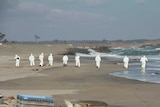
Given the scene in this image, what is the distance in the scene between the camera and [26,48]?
287 feet

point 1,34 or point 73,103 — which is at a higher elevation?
point 1,34

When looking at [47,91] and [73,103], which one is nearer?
[73,103]

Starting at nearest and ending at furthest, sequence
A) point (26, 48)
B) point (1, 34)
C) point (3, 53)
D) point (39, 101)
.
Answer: point (39, 101)
point (3, 53)
point (26, 48)
point (1, 34)

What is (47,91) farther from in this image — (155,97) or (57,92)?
(155,97)

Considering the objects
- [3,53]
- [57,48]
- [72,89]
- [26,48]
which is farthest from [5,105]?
[57,48]

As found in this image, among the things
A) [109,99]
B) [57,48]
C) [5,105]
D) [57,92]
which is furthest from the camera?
[57,48]

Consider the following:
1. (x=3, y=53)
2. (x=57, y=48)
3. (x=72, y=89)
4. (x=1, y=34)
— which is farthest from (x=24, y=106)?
(x=1, y=34)

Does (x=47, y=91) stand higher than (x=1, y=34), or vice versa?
(x=1, y=34)

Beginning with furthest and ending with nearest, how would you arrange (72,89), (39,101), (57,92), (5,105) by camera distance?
(72,89) < (57,92) < (5,105) < (39,101)

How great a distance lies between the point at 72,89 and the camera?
19.4 meters

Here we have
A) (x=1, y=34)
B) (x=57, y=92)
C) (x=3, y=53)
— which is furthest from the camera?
(x=1, y=34)

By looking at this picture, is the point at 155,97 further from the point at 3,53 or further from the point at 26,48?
the point at 26,48

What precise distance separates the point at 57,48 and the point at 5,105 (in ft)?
281

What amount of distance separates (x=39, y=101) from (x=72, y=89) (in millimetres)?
7844
